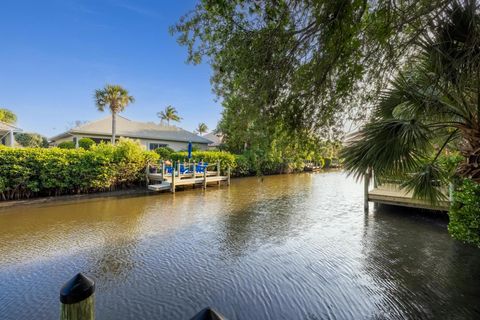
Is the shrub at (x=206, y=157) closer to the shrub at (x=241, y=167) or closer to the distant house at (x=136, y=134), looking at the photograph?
the shrub at (x=241, y=167)

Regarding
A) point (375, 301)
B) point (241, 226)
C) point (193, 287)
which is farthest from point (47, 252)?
point (375, 301)

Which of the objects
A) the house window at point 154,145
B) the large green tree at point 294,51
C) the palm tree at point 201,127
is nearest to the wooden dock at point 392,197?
the large green tree at point 294,51

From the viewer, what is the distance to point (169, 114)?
4425 centimetres

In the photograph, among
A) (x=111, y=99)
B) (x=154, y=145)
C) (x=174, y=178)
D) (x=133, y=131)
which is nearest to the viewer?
(x=174, y=178)

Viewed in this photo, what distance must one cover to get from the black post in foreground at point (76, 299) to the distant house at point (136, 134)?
71.6ft

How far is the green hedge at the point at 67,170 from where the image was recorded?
9.88 metres

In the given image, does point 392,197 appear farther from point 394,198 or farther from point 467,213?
point 467,213

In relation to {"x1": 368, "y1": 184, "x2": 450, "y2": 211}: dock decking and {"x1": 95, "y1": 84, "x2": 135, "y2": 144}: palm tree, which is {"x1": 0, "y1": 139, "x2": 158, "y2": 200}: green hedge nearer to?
{"x1": 95, "y1": 84, "x2": 135, "y2": 144}: palm tree

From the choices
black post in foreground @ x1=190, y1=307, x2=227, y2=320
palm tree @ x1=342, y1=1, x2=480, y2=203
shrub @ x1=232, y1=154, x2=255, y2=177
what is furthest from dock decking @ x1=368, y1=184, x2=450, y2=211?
shrub @ x1=232, y1=154, x2=255, y2=177

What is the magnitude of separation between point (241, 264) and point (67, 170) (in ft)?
33.8

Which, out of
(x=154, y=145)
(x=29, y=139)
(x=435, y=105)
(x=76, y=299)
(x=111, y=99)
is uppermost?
(x=111, y=99)

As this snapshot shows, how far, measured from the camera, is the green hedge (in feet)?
32.4

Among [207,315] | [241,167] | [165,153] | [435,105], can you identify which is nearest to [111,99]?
[165,153]

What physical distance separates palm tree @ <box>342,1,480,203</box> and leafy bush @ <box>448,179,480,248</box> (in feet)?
5.70
